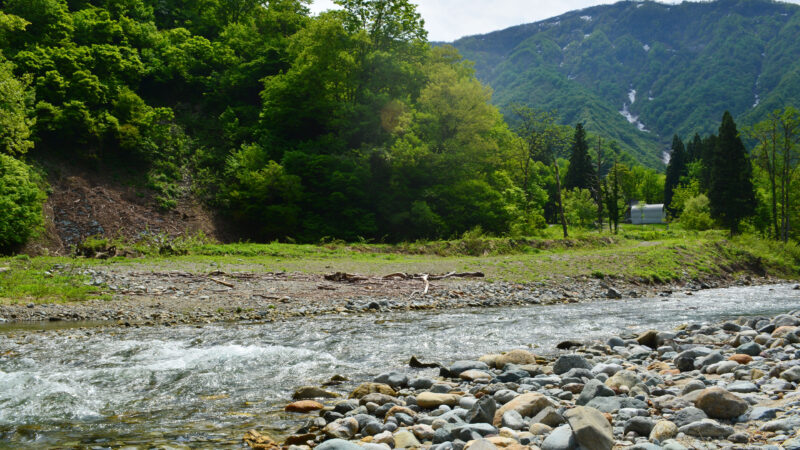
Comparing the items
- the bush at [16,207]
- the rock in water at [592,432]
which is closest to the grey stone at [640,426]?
the rock in water at [592,432]

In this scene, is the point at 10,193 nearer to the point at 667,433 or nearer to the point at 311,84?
the point at 311,84

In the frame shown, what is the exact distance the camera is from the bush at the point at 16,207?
21.0m

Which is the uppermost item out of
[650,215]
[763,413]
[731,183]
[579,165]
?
[579,165]

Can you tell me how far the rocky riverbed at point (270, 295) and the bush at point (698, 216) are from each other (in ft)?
121

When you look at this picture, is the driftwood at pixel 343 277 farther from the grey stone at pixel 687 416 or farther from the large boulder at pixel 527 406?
the grey stone at pixel 687 416

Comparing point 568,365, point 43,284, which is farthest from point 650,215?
point 43,284

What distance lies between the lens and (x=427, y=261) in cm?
2322

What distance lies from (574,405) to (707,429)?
56.0 inches

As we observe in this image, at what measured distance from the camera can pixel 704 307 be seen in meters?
14.8

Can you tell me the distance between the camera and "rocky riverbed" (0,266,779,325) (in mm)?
11797

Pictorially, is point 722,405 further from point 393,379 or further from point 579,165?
point 579,165

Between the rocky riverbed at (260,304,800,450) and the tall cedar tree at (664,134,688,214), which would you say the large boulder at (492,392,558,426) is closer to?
the rocky riverbed at (260,304,800,450)

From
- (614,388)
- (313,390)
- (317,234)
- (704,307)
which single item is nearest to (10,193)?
(317,234)

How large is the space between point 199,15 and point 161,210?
3458 cm
